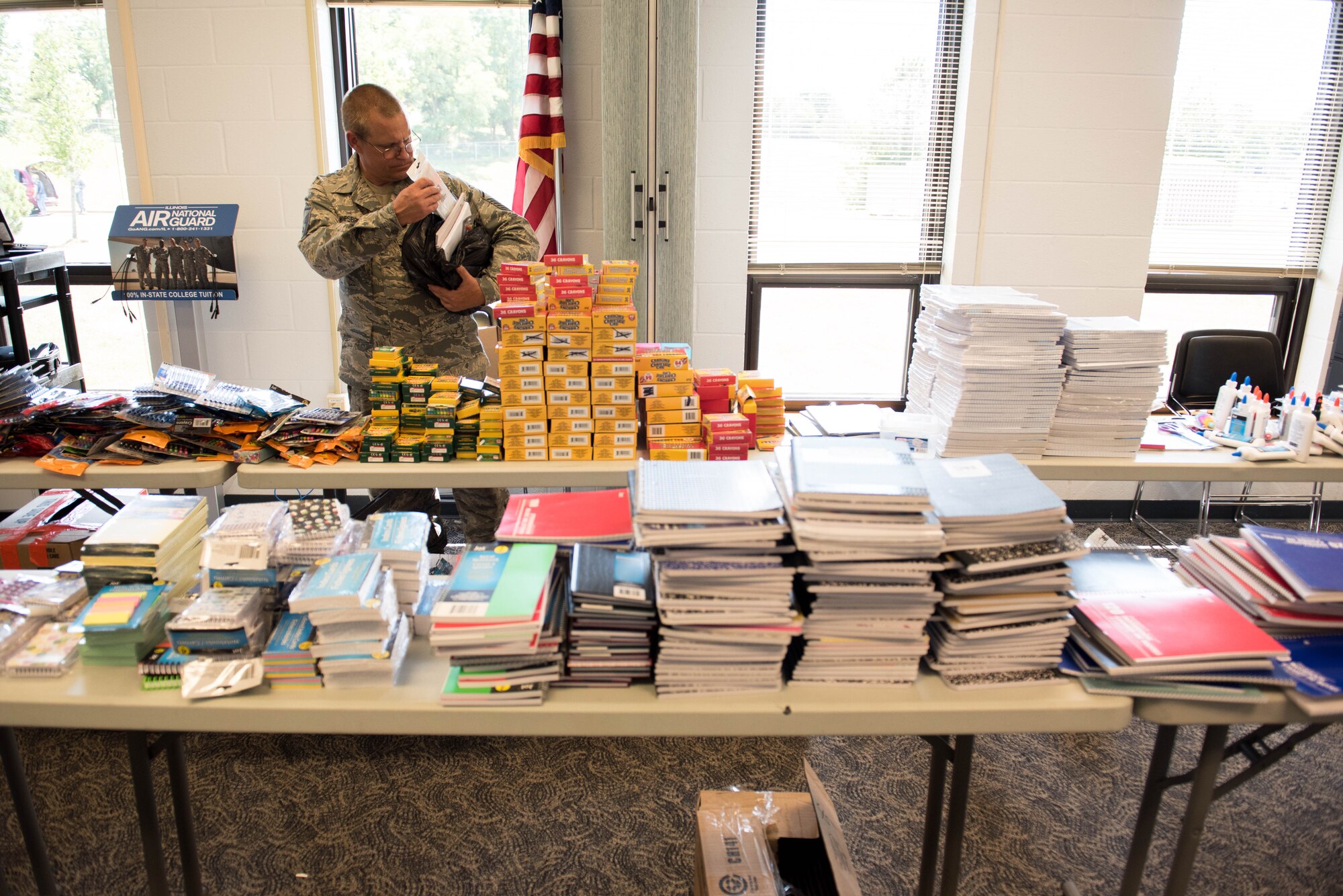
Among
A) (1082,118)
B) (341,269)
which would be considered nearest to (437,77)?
(341,269)

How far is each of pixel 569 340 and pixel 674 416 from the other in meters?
0.38

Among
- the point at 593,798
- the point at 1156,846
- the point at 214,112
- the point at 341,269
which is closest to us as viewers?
the point at 1156,846

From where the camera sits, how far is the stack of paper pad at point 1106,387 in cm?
239

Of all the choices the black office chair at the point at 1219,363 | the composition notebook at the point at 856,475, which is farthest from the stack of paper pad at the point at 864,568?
the black office chair at the point at 1219,363

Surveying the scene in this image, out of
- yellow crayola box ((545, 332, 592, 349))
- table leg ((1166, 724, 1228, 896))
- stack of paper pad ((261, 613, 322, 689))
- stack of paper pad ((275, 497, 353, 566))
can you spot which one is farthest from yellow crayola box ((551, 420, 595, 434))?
table leg ((1166, 724, 1228, 896))

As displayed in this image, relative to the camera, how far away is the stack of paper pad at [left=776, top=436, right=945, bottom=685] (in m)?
1.30

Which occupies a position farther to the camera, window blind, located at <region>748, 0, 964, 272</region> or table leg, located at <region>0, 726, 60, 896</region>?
window blind, located at <region>748, 0, 964, 272</region>

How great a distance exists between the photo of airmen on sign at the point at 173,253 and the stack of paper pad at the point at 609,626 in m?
2.88

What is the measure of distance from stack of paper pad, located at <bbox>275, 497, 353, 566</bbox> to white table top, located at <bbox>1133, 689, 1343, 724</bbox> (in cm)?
143

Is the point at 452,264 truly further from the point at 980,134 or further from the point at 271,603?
the point at 980,134

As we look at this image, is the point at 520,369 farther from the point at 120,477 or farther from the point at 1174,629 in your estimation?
the point at 1174,629

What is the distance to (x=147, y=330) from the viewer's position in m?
3.95

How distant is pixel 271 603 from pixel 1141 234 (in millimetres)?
4071

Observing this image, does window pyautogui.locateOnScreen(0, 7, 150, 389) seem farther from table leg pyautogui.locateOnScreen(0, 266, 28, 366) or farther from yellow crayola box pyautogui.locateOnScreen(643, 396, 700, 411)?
yellow crayola box pyautogui.locateOnScreen(643, 396, 700, 411)
